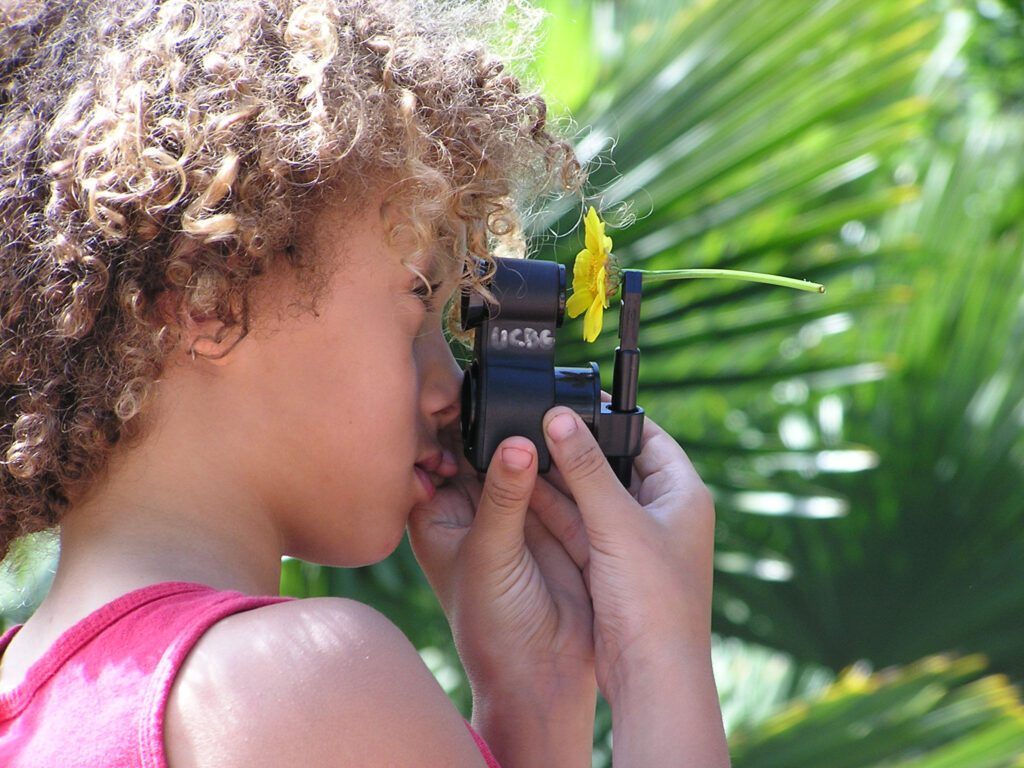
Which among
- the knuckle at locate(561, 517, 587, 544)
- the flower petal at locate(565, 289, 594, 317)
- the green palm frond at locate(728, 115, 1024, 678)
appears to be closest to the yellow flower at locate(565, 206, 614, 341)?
the flower petal at locate(565, 289, 594, 317)

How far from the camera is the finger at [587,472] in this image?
1.20 metres

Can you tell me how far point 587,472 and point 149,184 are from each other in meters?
0.52

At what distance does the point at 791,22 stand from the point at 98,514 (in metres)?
1.28

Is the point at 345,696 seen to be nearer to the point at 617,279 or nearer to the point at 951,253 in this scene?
the point at 617,279

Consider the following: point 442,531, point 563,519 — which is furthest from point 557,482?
point 442,531

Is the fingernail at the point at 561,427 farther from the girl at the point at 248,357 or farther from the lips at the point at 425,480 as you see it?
the lips at the point at 425,480

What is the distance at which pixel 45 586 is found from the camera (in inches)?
76.4

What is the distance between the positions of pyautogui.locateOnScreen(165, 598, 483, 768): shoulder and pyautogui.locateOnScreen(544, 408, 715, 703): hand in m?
0.31

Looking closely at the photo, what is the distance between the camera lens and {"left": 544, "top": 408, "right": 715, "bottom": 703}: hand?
3.92 feet

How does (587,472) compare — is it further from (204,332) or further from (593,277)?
(204,332)

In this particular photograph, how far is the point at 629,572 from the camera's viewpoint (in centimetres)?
121

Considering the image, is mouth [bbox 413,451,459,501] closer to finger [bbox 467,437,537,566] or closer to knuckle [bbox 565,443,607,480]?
finger [bbox 467,437,537,566]

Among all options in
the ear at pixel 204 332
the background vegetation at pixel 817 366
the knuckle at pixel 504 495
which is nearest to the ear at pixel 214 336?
the ear at pixel 204 332

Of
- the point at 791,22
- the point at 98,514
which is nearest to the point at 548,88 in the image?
the point at 791,22
